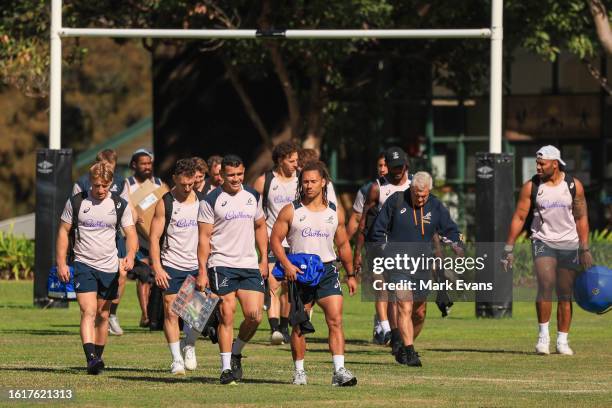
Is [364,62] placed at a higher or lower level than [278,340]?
higher

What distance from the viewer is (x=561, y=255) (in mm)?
17594

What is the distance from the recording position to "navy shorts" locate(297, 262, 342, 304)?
1415cm

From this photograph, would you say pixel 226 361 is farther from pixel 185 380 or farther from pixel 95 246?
pixel 95 246

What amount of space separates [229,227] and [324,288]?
1.01 metres

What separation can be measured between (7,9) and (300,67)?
19.7 ft

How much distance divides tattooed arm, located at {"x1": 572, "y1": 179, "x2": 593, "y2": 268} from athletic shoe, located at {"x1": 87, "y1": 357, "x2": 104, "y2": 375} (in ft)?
17.8

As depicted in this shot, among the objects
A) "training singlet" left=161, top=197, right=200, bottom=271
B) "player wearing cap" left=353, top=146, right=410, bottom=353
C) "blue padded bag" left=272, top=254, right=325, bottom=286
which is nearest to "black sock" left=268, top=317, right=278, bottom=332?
"player wearing cap" left=353, top=146, right=410, bottom=353

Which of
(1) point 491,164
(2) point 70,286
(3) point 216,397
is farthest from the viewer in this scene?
(1) point 491,164

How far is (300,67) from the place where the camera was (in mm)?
34031

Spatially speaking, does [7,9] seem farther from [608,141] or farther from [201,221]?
[201,221]

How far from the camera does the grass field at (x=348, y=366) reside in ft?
43.0

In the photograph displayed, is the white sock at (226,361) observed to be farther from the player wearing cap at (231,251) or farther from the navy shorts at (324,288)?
the navy shorts at (324,288)

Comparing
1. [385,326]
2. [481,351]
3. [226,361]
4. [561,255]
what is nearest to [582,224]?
[561,255]

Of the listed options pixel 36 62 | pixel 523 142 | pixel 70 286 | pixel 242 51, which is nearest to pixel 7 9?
pixel 36 62
